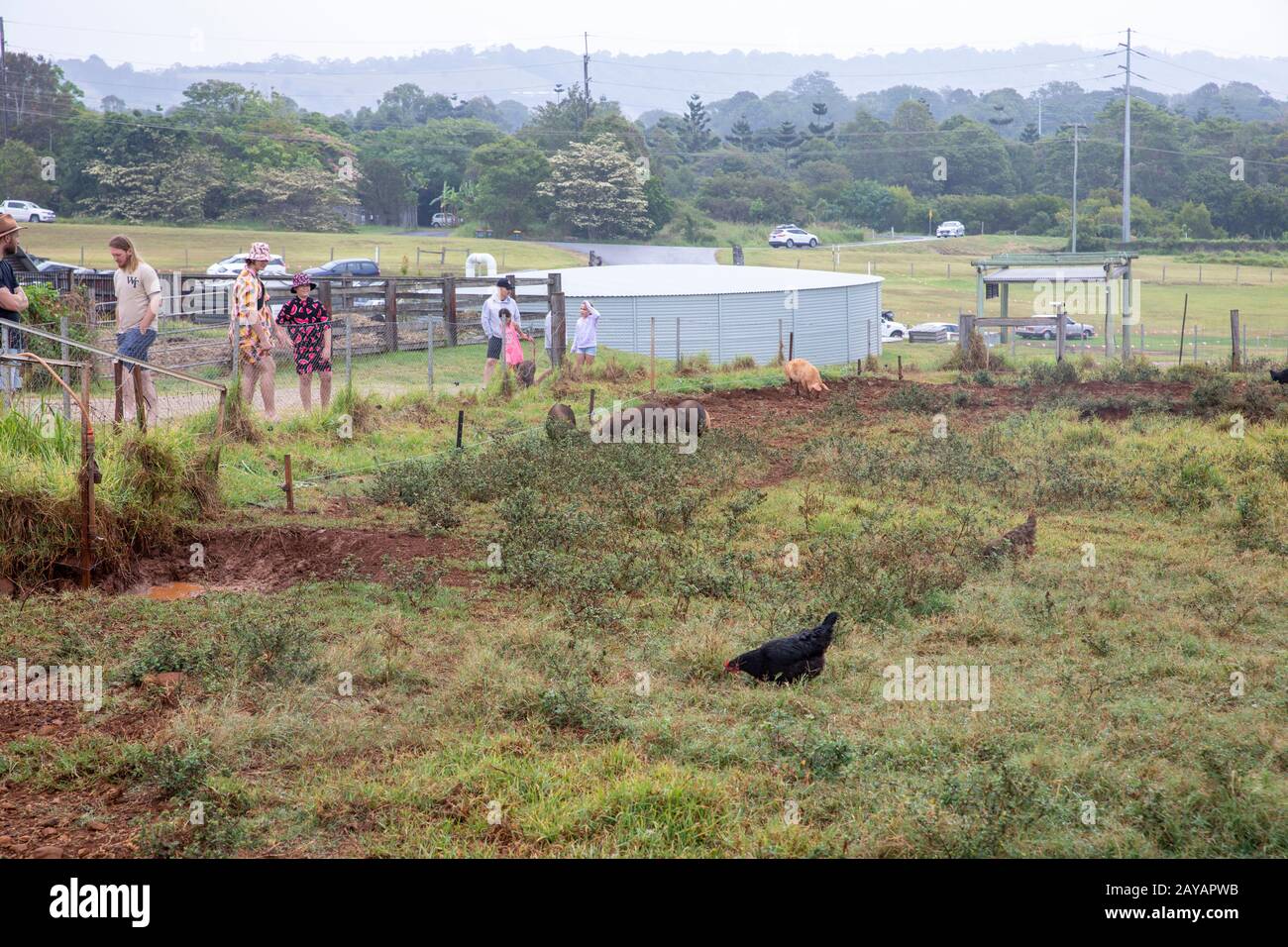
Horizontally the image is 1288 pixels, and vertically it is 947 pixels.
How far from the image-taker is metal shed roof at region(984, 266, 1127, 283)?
29359 mm

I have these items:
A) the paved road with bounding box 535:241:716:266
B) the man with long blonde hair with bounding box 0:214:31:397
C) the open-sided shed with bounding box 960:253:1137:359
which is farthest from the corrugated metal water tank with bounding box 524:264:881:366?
the paved road with bounding box 535:241:716:266

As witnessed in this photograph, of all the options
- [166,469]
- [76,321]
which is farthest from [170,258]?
[166,469]

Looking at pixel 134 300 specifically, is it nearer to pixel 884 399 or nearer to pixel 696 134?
pixel 884 399

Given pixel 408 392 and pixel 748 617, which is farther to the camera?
pixel 408 392

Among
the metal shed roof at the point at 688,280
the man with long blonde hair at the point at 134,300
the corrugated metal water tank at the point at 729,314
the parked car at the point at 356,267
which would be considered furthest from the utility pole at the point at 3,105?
the man with long blonde hair at the point at 134,300

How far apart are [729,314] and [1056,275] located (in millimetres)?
7781

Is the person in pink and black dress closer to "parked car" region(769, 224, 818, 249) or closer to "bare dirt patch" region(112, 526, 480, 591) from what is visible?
"bare dirt patch" region(112, 526, 480, 591)

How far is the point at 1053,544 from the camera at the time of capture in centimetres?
1027

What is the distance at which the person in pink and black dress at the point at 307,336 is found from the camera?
14.8 m

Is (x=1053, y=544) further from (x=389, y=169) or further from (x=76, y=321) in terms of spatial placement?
(x=389, y=169)

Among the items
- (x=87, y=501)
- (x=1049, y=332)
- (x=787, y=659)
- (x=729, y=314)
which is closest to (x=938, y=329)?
(x=1049, y=332)

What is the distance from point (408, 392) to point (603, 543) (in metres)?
7.76

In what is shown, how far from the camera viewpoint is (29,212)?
58.6 m

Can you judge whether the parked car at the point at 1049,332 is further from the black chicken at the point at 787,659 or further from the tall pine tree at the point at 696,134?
the tall pine tree at the point at 696,134
